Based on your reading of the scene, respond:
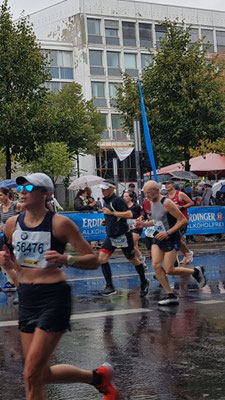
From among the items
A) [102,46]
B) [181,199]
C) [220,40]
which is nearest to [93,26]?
[102,46]

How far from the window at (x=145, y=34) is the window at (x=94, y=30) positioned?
174 inches

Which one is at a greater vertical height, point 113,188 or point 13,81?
point 13,81

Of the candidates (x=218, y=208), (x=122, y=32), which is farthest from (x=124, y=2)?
(x=218, y=208)

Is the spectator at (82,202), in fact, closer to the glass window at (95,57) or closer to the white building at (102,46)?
the white building at (102,46)

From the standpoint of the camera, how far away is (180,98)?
3141 centimetres

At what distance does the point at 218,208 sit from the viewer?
74.8 feet

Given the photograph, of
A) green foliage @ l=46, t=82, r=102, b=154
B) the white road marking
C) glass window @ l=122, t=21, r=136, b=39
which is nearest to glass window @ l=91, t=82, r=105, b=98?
glass window @ l=122, t=21, r=136, b=39

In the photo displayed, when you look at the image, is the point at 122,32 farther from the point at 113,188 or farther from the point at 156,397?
the point at 156,397

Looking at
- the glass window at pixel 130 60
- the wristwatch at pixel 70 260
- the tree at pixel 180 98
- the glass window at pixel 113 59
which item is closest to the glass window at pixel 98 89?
the glass window at pixel 113 59

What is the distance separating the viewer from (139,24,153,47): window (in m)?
65.8

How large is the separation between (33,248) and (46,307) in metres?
0.41

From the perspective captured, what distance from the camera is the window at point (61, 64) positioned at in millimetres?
62500

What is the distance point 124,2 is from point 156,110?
36027 mm

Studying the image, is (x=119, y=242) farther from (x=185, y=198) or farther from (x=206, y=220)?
(x=206, y=220)
